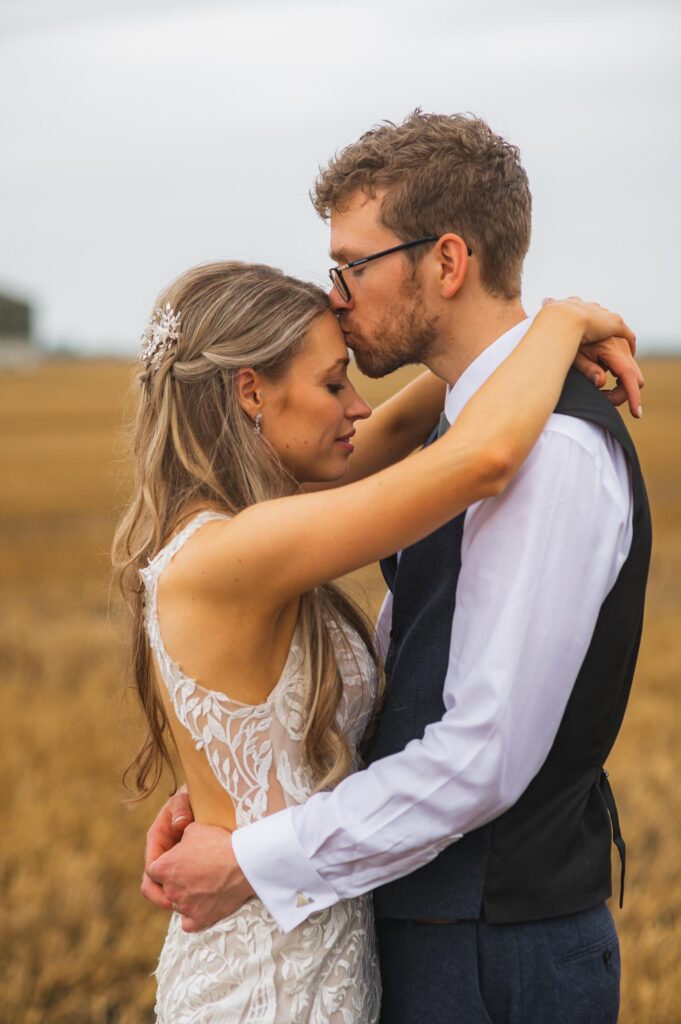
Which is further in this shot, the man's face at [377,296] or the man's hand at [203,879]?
the man's face at [377,296]

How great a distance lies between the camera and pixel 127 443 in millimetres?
3027

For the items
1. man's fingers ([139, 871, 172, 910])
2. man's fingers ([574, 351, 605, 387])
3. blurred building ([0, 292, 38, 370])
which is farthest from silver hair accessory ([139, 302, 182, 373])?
blurred building ([0, 292, 38, 370])

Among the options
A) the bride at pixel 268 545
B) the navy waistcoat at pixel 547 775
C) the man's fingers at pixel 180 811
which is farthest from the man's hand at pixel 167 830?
the navy waistcoat at pixel 547 775

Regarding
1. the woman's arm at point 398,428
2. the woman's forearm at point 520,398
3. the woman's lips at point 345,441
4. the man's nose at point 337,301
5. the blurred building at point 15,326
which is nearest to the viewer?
the woman's forearm at point 520,398

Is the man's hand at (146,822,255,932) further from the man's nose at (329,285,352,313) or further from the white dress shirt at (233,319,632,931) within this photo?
the man's nose at (329,285,352,313)

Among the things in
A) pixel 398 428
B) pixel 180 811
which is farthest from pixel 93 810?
pixel 180 811

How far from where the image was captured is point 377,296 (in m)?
2.78

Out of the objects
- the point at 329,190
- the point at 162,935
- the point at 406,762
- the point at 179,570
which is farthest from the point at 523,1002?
the point at 162,935

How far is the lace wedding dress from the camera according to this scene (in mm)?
2627

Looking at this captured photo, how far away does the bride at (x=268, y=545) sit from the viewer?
239 cm

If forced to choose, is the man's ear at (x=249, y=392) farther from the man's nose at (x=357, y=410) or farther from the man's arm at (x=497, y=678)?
the man's arm at (x=497, y=678)

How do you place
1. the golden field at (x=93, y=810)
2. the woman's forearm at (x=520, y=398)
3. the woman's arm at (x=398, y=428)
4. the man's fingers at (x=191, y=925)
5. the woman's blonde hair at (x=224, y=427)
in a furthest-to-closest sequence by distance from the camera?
the golden field at (x=93, y=810), the woman's arm at (x=398, y=428), the woman's blonde hair at (x=224, y=427), the man's fingers at (x=191, y=925), the woman's forearm at (x=520, y=398)

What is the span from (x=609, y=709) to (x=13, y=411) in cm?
3775

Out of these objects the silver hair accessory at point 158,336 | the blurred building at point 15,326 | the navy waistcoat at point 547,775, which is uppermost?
the silver hair accessory at point 158,336
